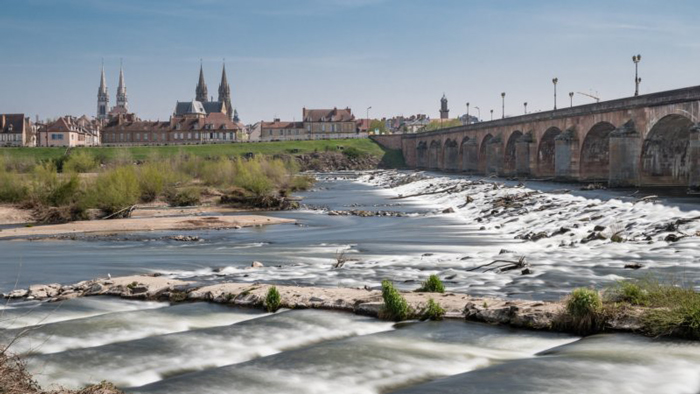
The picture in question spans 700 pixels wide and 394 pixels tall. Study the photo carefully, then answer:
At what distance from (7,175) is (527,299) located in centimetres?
4324

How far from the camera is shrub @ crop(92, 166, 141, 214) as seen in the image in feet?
150

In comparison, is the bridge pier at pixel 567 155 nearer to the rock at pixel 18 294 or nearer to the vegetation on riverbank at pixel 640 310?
the vegetation on riverbank at pixel 640 310

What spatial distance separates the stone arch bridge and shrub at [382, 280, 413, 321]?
101 feet

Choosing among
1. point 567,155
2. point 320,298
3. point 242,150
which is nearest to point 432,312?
point 320,298

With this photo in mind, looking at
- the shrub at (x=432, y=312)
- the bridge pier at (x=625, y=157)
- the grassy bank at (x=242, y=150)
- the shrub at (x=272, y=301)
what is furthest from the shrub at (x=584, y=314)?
the grassy bank at (x=242, y=150)

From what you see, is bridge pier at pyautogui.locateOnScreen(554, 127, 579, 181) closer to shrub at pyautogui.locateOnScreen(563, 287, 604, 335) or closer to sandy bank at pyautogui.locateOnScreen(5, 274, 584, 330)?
sandy bank at pyautogui.locateOnScreen(5, 274, 584, 330)

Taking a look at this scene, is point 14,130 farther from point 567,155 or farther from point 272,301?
point 272,301

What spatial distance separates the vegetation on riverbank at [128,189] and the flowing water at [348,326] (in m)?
11.9

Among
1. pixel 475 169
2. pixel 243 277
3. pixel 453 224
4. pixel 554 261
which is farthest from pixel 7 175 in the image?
pixel 475 169

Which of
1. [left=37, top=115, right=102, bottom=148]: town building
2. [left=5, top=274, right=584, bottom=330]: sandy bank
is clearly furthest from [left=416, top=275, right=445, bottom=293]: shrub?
[left=37, top=115, right=102, bottom=148]: town building

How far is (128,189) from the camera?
48.8m

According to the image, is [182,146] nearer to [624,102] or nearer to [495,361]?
[624,102]

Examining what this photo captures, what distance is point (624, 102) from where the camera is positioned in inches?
2041

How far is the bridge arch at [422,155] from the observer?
13138 centimetres
